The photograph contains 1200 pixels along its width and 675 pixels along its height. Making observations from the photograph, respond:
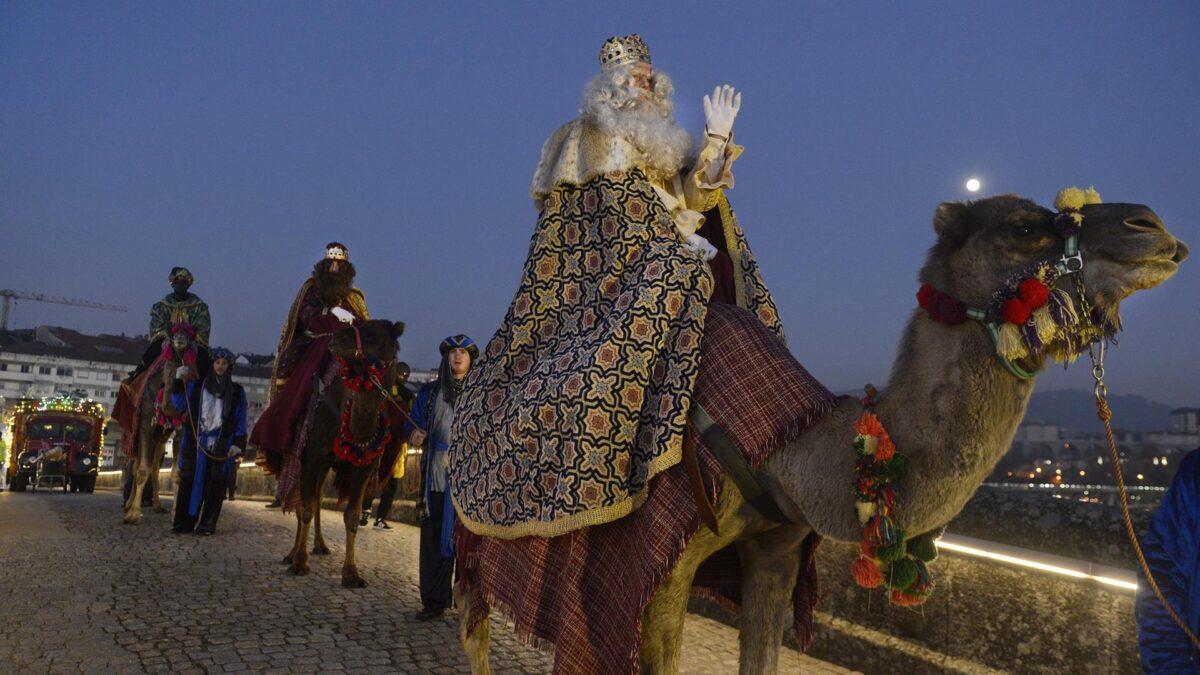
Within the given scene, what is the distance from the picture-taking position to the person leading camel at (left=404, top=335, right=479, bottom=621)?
24.1ft

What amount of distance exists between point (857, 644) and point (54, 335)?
109712 millimetres

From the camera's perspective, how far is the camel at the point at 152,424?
12758 mm

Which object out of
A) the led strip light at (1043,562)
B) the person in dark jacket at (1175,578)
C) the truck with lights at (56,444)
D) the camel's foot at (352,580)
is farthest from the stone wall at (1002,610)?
the truck with lights at (56,444)

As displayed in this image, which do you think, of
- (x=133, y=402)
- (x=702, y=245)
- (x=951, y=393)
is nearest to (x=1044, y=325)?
(x=951, y=393)

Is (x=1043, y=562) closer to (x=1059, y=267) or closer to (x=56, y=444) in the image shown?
(x=1059, y=267)

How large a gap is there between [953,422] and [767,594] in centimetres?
120

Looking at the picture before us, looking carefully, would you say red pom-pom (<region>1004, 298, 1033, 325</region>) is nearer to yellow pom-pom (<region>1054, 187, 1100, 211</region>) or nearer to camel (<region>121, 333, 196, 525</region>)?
yellow pom-pom (<region>1054, 187, 1100, 211</region>)

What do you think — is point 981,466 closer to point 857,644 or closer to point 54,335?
point 857,644

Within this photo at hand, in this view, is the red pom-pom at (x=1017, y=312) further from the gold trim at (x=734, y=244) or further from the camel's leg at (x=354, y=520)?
the camel's leg at (x=354, y=520)

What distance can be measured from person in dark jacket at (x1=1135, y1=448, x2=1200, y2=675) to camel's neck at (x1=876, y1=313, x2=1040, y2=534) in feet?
1.73

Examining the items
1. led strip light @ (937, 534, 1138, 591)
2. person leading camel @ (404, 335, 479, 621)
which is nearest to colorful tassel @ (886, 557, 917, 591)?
led strip light @ (937, 534, 1138, 591)

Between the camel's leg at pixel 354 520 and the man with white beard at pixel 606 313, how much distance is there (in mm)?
4928

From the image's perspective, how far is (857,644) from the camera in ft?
19.4

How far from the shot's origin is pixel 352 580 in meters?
8.34
